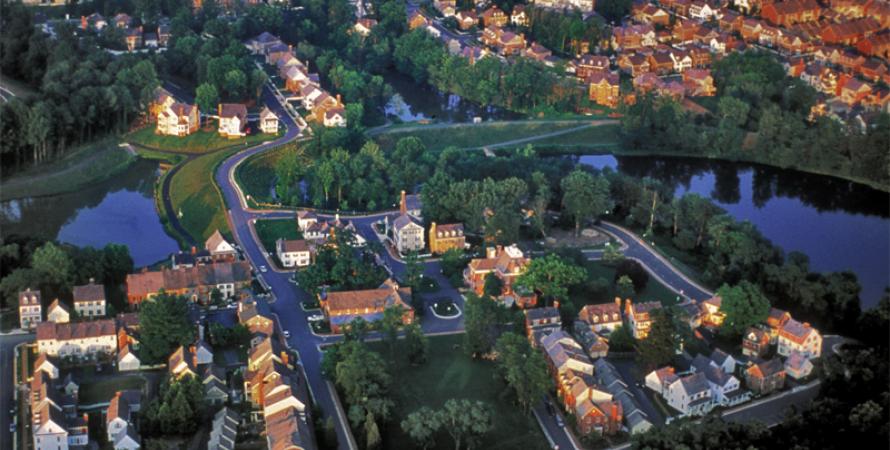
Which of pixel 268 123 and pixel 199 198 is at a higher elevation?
pixel 268 123

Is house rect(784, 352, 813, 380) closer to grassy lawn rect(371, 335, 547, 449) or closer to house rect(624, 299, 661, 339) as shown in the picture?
house rect(624, 299, 661, 339)

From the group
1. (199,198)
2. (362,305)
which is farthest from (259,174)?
(362,305)

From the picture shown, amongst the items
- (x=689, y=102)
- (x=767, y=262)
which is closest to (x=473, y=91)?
(x=689, y=102)

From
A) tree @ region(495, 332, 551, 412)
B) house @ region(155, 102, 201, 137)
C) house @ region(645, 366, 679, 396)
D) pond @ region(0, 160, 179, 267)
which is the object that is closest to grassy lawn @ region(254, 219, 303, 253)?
pond @ region(0, 160, 179, 267)

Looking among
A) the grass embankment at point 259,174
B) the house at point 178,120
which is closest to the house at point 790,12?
the grass embankment at point 259,174

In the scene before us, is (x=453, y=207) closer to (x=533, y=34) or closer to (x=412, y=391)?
(x=412, y=391)

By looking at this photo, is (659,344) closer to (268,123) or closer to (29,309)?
(29,309)
